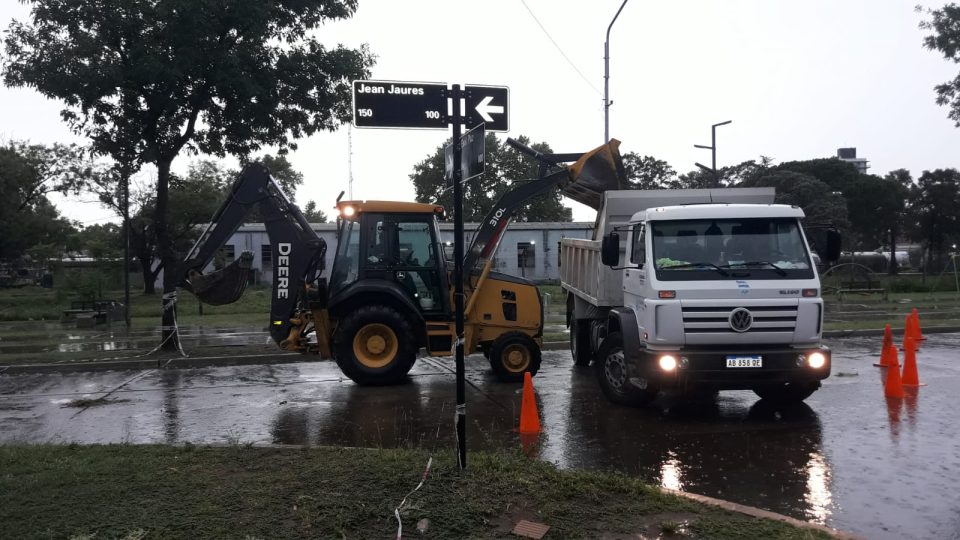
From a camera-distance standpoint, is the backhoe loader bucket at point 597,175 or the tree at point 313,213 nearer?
the backhoe loader bucket at point 597,175

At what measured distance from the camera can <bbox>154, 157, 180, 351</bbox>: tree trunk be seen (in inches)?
571

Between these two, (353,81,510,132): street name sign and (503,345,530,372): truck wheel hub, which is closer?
(353,81,510,132): street name sign

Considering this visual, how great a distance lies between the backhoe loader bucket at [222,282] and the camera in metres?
11.7

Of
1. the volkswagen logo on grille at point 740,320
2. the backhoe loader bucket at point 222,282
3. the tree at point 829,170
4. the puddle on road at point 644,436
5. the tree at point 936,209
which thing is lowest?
the puddle on road at point 644,436

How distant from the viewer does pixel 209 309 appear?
27656 millimetres

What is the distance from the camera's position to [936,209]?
46.9 meters

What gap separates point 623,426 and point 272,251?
6488 millimetres

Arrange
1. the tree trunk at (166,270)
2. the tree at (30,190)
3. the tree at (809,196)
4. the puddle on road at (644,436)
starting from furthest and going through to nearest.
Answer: the tree at (809,196)
the tree at (30,190)
the tree trunk at (166,270)
the puddle on road at (644,436)

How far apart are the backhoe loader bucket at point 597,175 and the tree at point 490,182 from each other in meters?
39.6

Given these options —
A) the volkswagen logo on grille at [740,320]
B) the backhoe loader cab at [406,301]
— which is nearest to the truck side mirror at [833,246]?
the volkswagen logo on grille at [740,320]

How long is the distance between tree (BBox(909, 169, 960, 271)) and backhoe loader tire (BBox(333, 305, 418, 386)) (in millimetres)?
47716

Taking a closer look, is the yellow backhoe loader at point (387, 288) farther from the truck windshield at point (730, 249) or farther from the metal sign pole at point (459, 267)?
the metal sign pole at point (459, 267)

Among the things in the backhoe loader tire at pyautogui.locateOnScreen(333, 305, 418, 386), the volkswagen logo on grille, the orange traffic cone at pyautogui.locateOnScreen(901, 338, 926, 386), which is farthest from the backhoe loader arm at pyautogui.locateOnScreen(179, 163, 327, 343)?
the orange traffic cone at pyautogui.locateOnScreen(901, 338, 926, 386)

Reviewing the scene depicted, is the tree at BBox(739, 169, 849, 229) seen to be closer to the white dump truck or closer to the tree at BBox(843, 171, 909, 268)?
the tree at BBox(843, 171, 909, 268)
